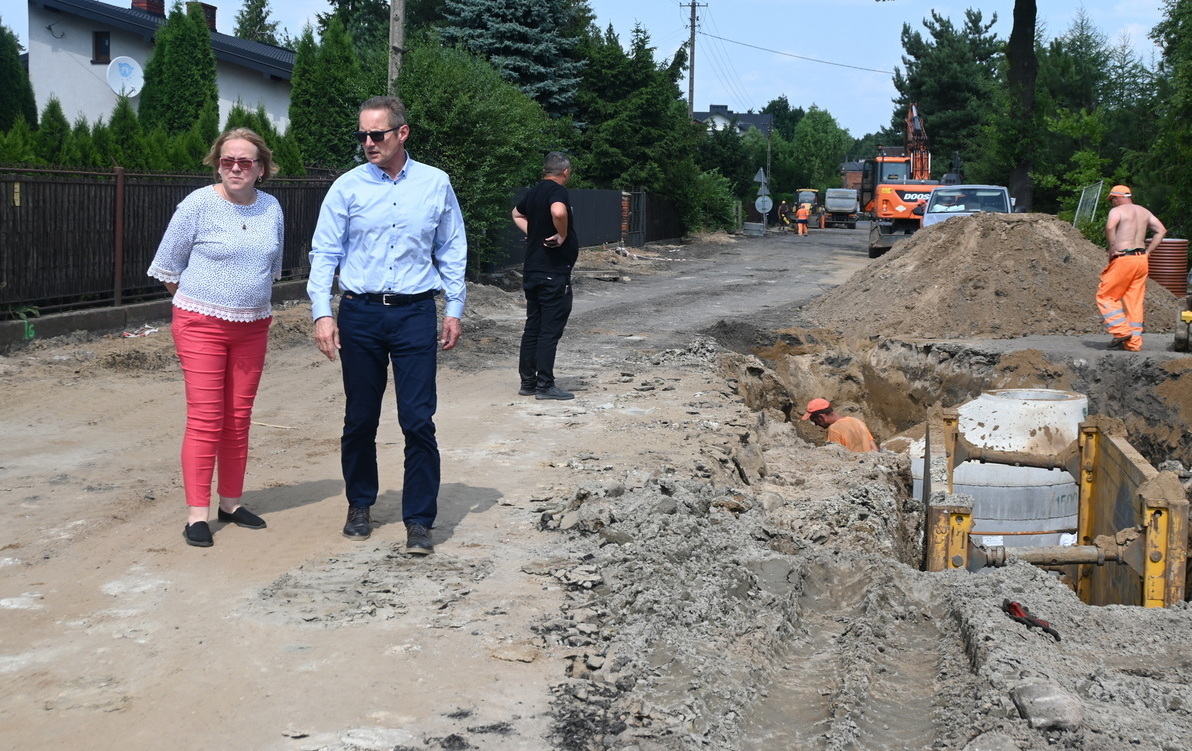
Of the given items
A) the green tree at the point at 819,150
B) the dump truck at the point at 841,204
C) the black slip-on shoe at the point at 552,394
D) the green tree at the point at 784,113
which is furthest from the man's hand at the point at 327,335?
the green tree at the point at 784,113

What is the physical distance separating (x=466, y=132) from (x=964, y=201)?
1248 centimetres

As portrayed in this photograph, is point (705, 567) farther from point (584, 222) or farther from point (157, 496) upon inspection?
point (584, 222)

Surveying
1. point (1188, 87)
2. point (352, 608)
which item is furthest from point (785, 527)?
point (1188, 87)

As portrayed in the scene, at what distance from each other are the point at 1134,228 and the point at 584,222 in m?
18.8

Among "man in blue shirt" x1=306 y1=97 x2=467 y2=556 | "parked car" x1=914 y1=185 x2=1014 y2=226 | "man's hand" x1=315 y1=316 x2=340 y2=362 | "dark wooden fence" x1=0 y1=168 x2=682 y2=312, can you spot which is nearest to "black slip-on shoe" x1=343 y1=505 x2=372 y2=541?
"man in blue shirt" x1=306 y1=97 x2=467 y2=556

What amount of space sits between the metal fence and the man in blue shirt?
715 centimetres

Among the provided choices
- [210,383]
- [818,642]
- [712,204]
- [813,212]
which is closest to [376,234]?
[210,383]

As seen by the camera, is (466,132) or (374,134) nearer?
(374,134)

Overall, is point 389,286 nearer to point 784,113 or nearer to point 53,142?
point 53,142

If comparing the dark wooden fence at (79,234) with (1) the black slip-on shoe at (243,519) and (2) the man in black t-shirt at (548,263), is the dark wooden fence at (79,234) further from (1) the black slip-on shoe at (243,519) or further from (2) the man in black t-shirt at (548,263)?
(1) the black slip-on shoe at (243,519)

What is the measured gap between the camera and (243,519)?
5.59 m

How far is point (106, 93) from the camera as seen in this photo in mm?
29422

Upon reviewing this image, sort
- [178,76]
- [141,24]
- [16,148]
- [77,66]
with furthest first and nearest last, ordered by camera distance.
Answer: [77,66] < [141,24] < [178,76] < [16,148]

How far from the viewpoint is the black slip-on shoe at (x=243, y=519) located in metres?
5.58
